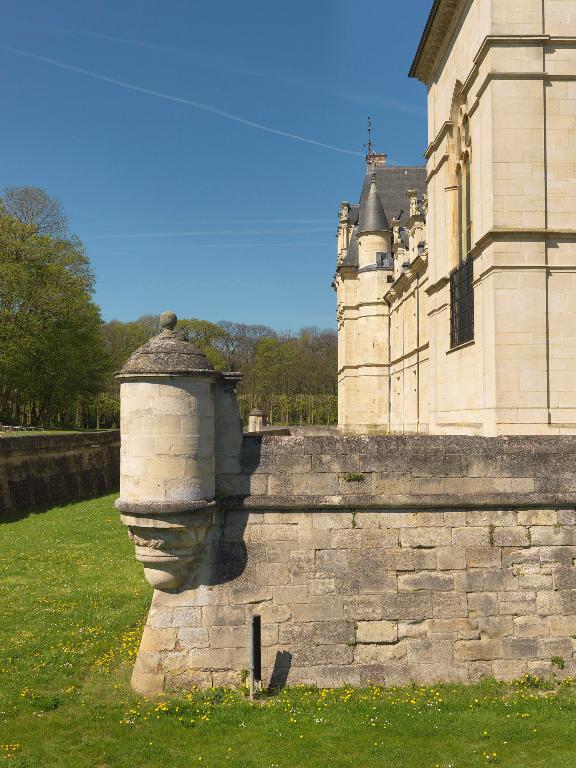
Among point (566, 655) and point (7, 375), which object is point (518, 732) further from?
point (7, 375)

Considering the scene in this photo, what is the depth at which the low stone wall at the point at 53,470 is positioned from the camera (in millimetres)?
21328

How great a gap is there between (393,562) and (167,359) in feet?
11.6

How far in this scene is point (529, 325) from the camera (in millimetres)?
10398

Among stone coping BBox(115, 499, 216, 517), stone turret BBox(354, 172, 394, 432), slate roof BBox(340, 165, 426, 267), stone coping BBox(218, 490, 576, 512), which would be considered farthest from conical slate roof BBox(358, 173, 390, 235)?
stone coping BBox(115, 499, 216, 517)

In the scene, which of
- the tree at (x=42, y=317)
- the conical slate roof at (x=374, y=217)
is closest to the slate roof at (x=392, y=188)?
the conical slate roof at (x=374, y=217)

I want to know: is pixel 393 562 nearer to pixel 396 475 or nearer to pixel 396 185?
pixel 396 475

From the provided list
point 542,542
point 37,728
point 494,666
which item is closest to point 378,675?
point 494,666

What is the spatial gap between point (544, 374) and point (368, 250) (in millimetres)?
30676

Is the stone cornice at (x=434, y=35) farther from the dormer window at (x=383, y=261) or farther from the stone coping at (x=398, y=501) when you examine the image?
the dormer window at (x=383, y=261)

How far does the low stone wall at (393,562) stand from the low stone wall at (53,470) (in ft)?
53.2

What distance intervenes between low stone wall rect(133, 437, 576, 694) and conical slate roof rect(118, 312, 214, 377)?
121cm

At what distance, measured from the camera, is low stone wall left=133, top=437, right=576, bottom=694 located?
7176 millimetres

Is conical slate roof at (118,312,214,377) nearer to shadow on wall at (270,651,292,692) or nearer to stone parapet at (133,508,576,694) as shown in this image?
stone parapet at (133,508,576,694)

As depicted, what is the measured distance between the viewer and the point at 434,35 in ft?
44.7
